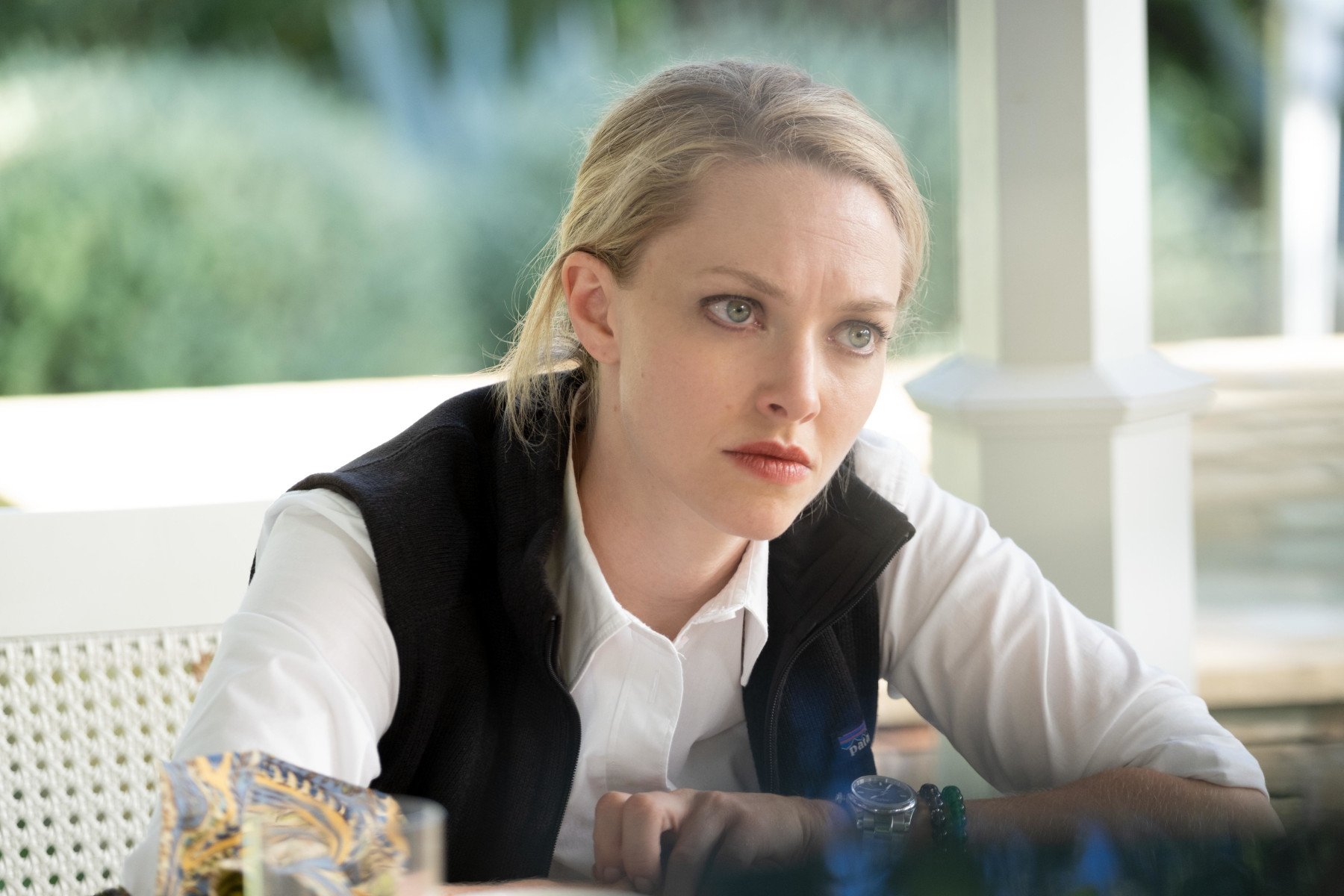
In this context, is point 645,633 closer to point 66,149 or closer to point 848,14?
point 848,14

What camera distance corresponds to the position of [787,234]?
3.80 feet

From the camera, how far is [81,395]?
580cm

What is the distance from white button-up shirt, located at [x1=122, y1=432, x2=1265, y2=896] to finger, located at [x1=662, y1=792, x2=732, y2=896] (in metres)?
0.26

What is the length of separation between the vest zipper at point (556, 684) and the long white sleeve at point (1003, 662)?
41 centimetres

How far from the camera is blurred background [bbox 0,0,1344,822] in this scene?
5594 mm

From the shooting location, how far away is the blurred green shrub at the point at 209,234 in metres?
5.79

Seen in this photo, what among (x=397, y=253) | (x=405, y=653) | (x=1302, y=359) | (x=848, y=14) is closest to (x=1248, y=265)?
(x=1302, y=359)

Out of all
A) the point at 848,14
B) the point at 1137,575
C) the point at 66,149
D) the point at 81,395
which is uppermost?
the point at 848,14

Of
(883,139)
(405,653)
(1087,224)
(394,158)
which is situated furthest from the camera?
(394,158)

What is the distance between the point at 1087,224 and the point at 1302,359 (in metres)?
4.13

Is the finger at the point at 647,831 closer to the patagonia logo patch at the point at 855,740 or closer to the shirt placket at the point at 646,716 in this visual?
the shirt placket at the point at 646,716

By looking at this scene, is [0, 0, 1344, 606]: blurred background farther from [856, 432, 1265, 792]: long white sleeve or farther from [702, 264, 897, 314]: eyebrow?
[702, 264, 897, 314]: eyebrow

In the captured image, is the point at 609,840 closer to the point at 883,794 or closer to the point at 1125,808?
the point at 883,794

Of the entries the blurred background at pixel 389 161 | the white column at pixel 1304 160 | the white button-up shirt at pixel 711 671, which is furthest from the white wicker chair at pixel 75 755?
the white column at pixel 1304 160
